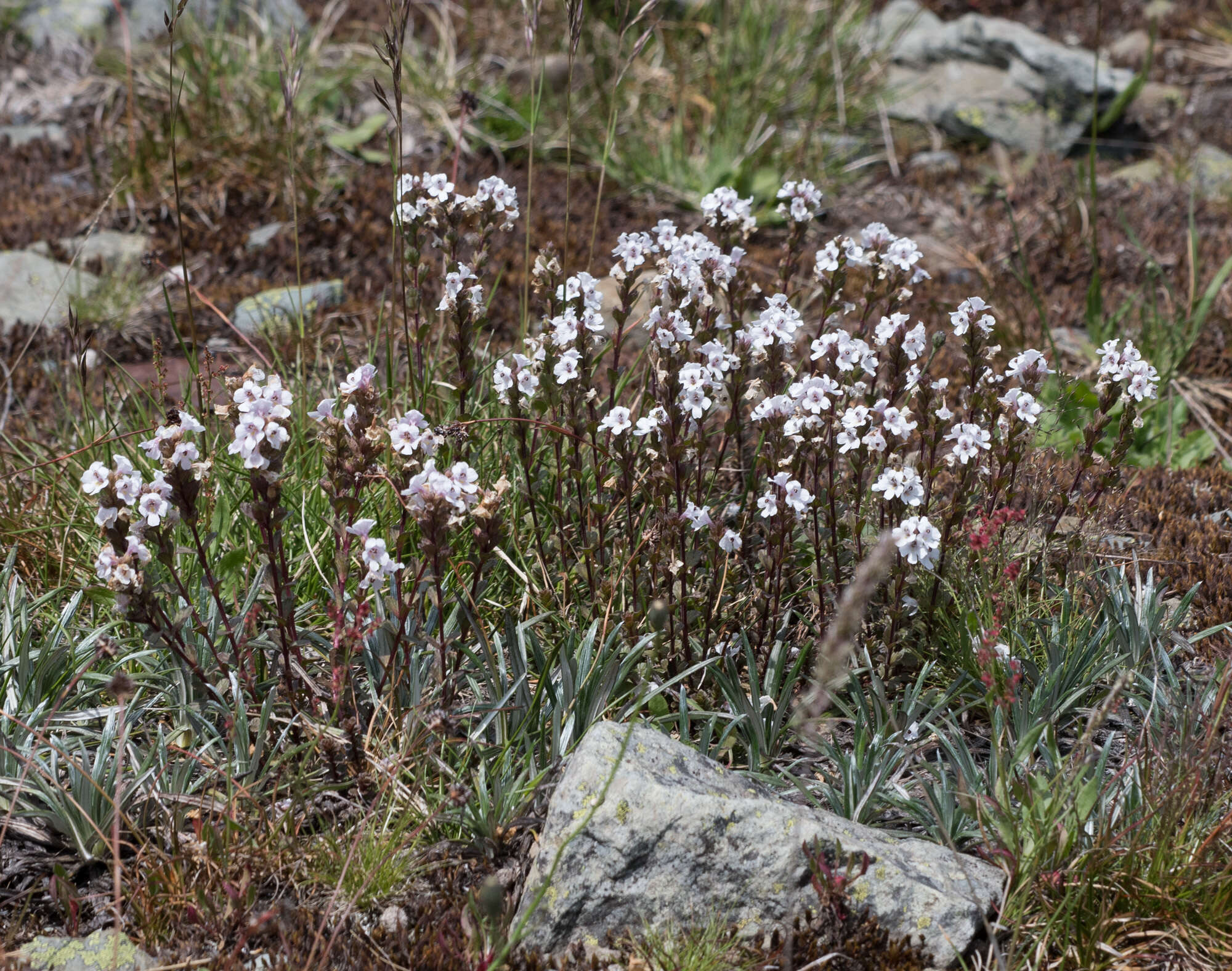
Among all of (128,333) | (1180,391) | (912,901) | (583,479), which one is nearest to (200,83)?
(128,333)

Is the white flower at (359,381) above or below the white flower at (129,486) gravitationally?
above

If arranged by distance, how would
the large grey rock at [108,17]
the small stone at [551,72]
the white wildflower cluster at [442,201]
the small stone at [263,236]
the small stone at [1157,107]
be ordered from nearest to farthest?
1. the white wildflower cluster at [442,201]
2. the small stone at [263,236]
3. the small stone at [551,72]
4. the large grey rock at [108,17]
5. the small stone at [1157,107]

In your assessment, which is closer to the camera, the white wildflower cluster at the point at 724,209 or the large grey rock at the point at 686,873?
the large grey rock at the point at 686,873

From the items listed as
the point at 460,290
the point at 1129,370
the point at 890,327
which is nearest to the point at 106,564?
the point at 460,290

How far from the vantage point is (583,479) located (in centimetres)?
360

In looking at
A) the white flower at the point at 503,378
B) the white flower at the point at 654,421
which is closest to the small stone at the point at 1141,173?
the white flower at the point at 654,421

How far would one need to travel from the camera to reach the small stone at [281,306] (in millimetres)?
5285

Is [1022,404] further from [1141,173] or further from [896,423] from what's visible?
[1141,173]

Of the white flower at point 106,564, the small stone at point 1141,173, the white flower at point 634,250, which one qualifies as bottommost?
the small stone at point 1141,173

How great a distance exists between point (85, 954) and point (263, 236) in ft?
16.4

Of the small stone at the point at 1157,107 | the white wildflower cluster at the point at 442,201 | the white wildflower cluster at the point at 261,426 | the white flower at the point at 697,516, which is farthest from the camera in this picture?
the small stone at the point at 1157,107

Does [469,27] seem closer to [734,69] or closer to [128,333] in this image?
[734,69]

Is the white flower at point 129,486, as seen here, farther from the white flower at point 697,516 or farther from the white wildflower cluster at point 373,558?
the white flower at point 697,516

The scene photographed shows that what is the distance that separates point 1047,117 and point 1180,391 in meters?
4.00
